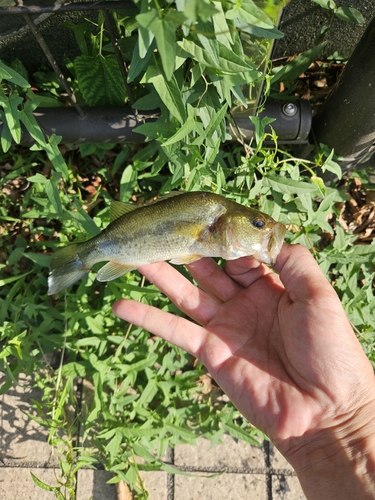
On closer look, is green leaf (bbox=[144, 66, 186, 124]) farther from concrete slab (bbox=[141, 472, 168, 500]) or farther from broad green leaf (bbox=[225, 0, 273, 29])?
concrete slab (bbox=[141, 472, 168, 500])

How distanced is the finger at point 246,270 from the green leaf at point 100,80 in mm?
1657

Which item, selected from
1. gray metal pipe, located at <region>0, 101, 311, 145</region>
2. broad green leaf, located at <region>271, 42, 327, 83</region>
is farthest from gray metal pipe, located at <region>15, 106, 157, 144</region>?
broad green leaf, located at <region>271, 42, 327, 83</region>

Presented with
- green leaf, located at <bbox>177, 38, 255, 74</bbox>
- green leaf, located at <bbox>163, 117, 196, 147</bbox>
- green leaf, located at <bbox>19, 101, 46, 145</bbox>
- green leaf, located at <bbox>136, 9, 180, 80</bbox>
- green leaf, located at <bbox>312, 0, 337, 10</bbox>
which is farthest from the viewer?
green leaf, located at <bbox>312, 0, 337, 10</bbox>

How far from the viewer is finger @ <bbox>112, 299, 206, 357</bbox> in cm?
303

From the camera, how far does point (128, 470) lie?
3430 millimetres

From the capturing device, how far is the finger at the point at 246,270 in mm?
2971

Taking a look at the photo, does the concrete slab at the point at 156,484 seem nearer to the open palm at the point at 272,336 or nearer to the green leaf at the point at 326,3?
the open palm at the point at 272,336

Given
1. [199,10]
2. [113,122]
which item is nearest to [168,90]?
[199,10]

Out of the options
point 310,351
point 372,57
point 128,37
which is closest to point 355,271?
point 310,351

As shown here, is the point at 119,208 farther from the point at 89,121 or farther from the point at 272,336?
the point at 272,336

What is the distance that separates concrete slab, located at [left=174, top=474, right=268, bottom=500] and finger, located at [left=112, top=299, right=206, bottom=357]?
171 centimetres

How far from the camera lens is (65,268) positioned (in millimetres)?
2986

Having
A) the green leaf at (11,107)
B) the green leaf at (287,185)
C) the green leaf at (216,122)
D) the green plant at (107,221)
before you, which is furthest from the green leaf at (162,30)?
the green leaf at (287,185)

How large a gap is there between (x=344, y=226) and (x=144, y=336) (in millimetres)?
2372
